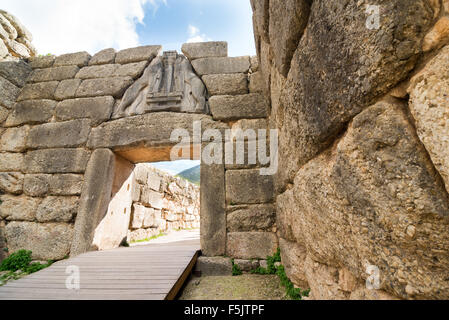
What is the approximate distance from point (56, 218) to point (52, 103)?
6.84ft

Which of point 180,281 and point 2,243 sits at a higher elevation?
point 2,243

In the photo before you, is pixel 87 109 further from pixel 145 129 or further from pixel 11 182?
pixel 11 182

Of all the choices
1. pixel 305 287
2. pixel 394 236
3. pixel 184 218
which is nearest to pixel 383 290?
pixel 394 236

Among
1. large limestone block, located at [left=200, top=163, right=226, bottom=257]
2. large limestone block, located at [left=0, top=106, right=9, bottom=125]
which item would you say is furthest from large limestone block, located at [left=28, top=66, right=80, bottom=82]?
large limestone block, located at [left=200, top=163, right=226, bottom=257]

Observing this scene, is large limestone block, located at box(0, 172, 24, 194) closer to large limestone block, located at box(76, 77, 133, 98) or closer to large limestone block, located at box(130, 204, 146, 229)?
large limestone block, located at box(76, 77, 133, 98)

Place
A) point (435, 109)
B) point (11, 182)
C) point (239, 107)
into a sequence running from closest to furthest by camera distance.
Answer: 1. point (435, 109)
2. point (239, 107)
3. point (11, 182)

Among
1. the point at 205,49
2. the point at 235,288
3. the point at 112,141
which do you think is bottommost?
the point at 235,288

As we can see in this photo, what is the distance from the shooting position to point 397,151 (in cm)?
67

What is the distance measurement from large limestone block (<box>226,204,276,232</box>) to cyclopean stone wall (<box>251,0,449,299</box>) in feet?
5.09

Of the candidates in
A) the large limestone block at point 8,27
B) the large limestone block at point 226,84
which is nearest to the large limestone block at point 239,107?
the large limestone block at point 226,84

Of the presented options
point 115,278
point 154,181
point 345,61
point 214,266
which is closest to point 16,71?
point 154,181

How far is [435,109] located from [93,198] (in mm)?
3678

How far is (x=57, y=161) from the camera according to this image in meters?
3.50
